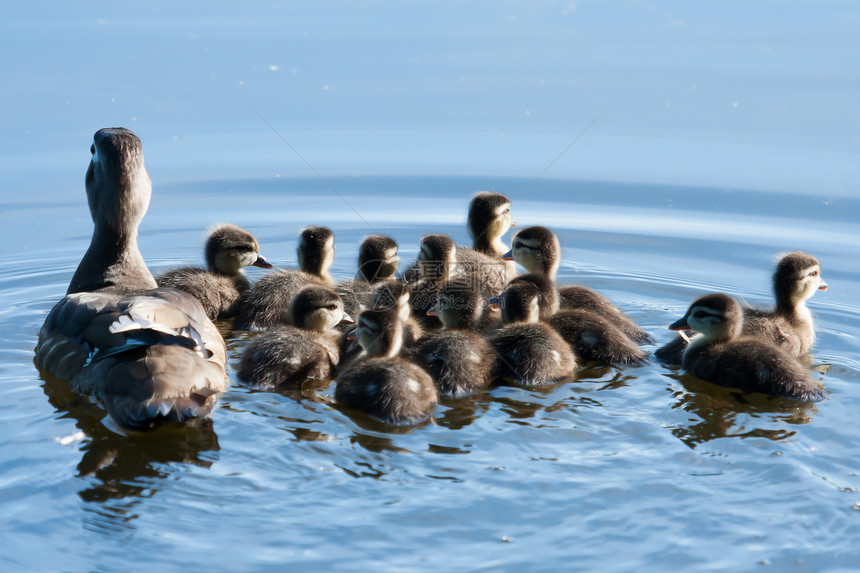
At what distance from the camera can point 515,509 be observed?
4730mm

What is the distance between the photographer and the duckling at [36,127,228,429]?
529cm

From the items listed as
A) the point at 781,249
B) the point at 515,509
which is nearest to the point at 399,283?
the point at 515,509

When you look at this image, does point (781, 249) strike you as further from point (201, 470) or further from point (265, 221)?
point (201, 470)

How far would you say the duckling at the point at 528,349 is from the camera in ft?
20.1

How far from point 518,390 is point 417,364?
609 mm

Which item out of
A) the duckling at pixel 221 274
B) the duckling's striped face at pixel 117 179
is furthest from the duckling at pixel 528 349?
the duckling's striped face at pixel 117 179

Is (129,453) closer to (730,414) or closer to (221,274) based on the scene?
(221,274)

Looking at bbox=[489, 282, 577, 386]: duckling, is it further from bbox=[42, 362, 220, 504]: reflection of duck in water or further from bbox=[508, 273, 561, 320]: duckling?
bbox=[42, 362, 220, 504]: reflection of duck in water

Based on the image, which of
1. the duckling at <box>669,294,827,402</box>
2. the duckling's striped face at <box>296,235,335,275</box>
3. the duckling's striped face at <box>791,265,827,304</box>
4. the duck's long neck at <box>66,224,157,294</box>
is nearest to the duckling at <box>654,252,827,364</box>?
the duckling's striped face at <box>791,265,827,304</box>

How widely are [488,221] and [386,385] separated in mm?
2805

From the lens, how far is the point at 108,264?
263 inches

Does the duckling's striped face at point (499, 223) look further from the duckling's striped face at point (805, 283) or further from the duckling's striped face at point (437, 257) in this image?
the duckling's striped face at point (805, 283)

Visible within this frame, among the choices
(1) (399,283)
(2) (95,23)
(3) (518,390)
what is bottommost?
(3) (518,390)

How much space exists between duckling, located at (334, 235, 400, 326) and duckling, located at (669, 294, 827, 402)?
210 cm
